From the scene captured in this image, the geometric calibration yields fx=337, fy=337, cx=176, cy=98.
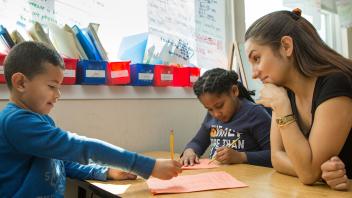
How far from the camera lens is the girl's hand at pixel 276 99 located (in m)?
1.09

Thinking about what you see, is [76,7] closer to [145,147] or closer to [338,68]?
[145,147]

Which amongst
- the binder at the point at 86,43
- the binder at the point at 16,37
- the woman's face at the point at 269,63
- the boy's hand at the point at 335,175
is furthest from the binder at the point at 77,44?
the boy's hand at the point at 335,175

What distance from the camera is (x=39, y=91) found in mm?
1062

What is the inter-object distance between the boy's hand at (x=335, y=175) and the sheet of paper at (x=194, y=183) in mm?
224

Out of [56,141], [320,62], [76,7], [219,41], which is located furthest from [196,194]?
[219,41]

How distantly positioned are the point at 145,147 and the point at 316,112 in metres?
1.21

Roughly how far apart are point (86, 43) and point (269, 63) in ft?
3.34

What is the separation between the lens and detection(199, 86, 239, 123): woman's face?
1.68m

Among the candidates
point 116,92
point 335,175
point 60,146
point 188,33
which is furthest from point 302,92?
point 188,33

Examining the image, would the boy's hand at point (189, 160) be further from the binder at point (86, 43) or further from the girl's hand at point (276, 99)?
the binder at point (86, 43)

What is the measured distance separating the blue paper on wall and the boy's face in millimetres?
940

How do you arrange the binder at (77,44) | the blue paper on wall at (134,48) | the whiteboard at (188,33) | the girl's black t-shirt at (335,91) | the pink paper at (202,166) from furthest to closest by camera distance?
the whiteboard at (188,33)
the blue paper on wall at (134,48)
the binder at (77,44)
the pink paper at (202,166)
the girl's black t-shirt at (335,91)

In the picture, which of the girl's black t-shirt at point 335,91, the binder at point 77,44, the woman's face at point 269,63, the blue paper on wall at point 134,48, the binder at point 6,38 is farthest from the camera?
the blue paper on wall at point 134,48

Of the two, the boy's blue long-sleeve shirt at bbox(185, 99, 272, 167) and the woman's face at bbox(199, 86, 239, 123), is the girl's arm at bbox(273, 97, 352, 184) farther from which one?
the woman's face at bbox(199, 86, 239, 123)
